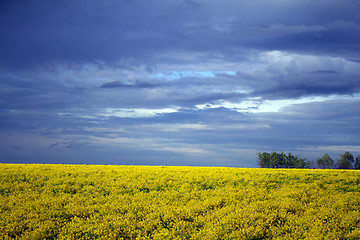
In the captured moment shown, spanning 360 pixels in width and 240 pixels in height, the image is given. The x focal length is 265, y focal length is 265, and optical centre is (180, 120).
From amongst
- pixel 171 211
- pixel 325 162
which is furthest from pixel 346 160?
pixel 171 211

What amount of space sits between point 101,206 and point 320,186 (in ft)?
60.4

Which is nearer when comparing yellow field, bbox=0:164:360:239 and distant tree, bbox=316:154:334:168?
yellow field, bbox=0:164:360:239

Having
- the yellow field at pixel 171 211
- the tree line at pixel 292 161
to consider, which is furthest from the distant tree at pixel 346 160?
the yellow field at pixel 171 211

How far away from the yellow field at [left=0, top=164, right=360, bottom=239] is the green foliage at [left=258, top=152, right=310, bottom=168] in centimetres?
7783

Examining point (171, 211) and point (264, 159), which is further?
point (264, 159)

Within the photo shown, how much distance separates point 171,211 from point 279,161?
91057mm

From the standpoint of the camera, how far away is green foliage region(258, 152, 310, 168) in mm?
96250

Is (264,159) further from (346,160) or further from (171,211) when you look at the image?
(171,211)

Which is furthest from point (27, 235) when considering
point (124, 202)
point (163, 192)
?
point (163, 192)

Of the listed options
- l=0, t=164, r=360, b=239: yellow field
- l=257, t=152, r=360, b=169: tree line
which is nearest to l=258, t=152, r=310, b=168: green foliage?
l=257, t=152, r=360, b=169: tree line

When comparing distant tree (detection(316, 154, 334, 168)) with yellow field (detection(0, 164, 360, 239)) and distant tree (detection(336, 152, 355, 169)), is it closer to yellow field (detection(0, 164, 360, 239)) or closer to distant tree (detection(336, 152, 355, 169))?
distant tree (detection(336, 152, 355, 169))

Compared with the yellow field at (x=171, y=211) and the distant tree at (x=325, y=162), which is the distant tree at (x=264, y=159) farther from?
the yellow field at (x=171, y=211)

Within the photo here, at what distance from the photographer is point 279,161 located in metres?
97.1

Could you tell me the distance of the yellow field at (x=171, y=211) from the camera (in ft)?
39.7
